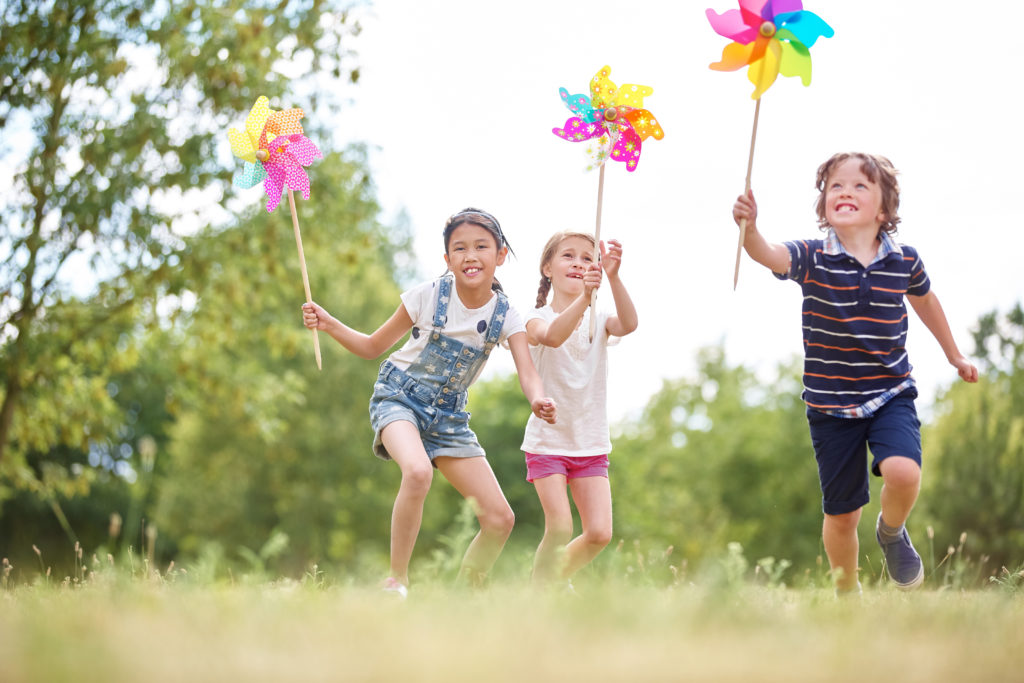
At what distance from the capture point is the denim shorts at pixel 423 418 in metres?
5.01

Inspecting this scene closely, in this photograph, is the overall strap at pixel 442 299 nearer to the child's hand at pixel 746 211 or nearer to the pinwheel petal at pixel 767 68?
the child's hand at pixel 746 211

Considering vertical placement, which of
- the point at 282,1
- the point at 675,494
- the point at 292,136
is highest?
the point at 282,1

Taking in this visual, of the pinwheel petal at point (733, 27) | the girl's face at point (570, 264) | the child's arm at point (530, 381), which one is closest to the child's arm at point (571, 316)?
the child's arm at point (530, 381)

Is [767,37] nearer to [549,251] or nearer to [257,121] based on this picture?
[549,251]

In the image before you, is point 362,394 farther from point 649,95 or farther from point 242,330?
point 649,95

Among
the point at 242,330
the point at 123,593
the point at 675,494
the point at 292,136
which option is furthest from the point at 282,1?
the point at 675,494

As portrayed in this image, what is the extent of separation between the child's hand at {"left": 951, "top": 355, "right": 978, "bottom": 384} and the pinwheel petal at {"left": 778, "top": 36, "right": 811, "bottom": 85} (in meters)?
1.73

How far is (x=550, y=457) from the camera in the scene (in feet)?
17.3

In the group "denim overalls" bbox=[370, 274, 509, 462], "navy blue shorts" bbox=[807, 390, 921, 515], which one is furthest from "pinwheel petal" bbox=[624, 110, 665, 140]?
"navy blue shorts" bbox=[807, 390, 921, 515]

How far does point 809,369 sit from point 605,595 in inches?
101

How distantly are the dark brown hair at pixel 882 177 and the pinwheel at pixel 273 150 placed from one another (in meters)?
2.91

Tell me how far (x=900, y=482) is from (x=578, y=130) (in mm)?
2611

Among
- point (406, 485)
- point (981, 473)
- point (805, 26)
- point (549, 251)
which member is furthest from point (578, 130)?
point (981, 473)

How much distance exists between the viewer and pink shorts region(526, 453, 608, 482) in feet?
17.1
